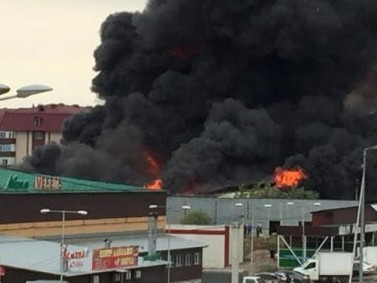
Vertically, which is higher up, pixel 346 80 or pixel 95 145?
pixel 346 80

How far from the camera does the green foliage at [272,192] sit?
69875mm

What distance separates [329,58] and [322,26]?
4.40 metres

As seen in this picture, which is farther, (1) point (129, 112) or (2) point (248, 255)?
(1) point (129, 112)

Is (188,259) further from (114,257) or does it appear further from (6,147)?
(6,147)

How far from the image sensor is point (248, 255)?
57750 mm

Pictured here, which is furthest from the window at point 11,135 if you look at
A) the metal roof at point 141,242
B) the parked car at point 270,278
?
the parked car at point 270,278

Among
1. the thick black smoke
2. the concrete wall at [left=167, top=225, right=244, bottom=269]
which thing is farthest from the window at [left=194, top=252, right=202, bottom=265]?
the thick black smoke

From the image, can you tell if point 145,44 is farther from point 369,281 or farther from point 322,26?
point 369,281

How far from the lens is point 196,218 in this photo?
62500mm

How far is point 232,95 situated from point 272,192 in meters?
17.1

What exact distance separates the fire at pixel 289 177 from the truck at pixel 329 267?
91.2ft

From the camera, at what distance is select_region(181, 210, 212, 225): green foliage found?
62156 mm

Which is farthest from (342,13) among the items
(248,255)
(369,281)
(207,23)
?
(369,281)

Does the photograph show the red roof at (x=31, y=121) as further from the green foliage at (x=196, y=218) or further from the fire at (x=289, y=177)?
the green foliage at (x=196, y=218)
